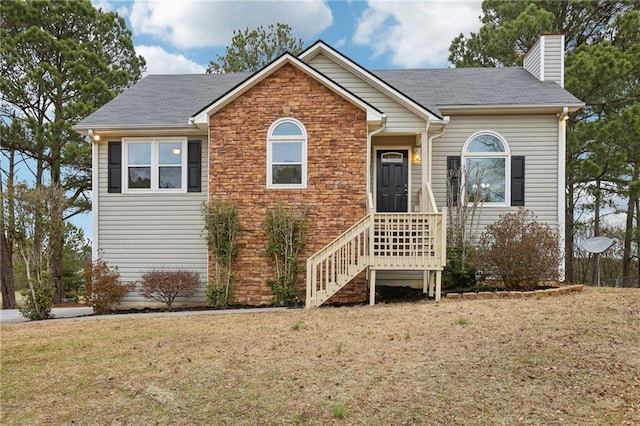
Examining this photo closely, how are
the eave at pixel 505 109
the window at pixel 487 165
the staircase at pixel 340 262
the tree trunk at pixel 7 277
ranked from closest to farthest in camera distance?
the staircase at pixel 340 262 → the eave at pixel 505 109 → the window at pixel 487 165 → the tree trunk at pixel 7 277

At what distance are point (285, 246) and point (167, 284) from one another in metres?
2.88

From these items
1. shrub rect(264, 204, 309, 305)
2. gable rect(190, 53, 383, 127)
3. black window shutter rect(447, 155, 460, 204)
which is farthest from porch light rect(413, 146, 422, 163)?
shrub rect(264, 204, 309, 305)

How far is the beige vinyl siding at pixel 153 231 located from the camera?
10602 mm

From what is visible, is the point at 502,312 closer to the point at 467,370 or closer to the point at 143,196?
the point at 467,370

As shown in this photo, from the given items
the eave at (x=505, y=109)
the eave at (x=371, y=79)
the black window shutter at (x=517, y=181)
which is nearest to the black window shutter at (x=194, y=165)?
the eave at (x=371, y=79)

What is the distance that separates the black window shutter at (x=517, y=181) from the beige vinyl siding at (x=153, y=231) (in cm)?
761

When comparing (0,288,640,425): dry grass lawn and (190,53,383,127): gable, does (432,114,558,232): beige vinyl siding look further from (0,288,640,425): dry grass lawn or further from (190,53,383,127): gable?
(0,288,640,425): dry grass lawn

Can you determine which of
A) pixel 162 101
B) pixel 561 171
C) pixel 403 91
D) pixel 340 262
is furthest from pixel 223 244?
pixel 561 171

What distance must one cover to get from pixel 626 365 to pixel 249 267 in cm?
699

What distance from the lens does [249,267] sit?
31.4ft

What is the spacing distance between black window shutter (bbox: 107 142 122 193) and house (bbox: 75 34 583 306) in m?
0.03

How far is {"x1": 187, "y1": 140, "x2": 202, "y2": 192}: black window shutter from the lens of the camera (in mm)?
10586

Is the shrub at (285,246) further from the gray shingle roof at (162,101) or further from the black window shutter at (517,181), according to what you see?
the black window shutter at (517,181)

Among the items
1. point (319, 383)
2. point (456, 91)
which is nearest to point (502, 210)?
point (456, 91)
